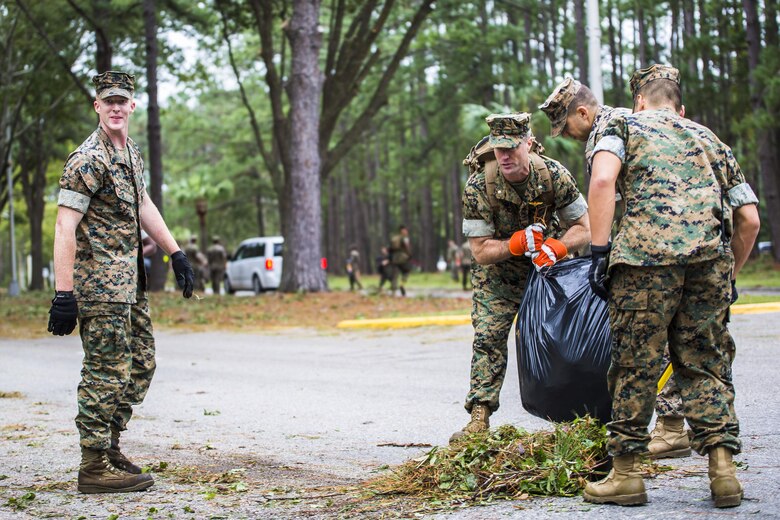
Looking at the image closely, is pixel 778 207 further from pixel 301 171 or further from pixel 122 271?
pixel 122 271

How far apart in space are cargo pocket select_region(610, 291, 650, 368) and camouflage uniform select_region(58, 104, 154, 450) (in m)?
2.48

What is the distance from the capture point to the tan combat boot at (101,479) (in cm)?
514

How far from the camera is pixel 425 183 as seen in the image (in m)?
51.8

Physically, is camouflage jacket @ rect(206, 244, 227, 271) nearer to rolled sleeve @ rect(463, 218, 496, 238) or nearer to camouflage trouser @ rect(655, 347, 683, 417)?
rolled sleeve @ rect(463, 218, 496, 238)

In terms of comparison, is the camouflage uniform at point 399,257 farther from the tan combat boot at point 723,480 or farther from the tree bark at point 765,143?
the tan combat boot at point 723,480

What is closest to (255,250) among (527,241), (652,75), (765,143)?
(765,143)

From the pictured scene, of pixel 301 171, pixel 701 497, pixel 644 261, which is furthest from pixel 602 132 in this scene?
pixel 301 171

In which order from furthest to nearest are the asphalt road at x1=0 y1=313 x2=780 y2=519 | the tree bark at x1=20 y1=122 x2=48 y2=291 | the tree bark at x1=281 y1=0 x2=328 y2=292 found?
the tree bark at x1=20 y1=122 x2=48 y2=291 < the tree bark at x1=281 y1=0 x2=328 y2=292 < the asphalt road at x1=0 y1=313 x2=780 y2=519

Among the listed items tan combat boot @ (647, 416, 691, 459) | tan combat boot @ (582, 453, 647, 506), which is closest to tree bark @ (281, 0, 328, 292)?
tan combat boot @ (647, 416, 691, 459)

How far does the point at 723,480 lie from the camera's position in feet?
13.7

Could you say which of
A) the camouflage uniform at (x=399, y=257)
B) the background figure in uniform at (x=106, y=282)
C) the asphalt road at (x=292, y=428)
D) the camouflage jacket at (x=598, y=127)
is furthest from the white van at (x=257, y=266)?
the camouflage jacket at (x=598, y=127)

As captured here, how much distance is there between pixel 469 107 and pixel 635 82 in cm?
2897

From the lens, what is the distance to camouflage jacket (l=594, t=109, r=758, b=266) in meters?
4.21

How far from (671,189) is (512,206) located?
1.49m
